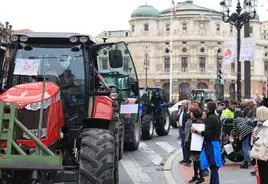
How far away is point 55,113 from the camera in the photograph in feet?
23.1

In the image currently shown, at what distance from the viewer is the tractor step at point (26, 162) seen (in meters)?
6.03

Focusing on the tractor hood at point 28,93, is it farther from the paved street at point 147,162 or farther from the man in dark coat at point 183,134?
the man in dark coat at point 183,134

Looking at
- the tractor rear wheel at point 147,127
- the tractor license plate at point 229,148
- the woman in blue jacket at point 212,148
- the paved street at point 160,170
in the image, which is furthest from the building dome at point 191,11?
the woman in blue jacket at point 212,148

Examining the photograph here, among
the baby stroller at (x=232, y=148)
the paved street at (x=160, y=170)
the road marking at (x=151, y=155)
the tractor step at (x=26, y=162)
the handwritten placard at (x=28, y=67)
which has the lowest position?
the road marking at (x=151, y=155)

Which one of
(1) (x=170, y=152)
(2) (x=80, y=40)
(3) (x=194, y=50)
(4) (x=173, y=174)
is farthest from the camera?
(3) (x=194, y=50)

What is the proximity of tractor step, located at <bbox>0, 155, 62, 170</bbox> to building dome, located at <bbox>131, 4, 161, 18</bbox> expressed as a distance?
372ft

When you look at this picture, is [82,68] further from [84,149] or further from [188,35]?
[188,35]

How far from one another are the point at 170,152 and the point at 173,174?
455 cm

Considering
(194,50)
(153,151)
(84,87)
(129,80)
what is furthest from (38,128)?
(194,50)

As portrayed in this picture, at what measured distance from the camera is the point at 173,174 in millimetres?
11602

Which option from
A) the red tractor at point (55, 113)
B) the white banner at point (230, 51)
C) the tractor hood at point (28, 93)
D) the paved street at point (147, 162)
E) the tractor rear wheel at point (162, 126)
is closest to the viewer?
the red tractor at point (55, 113)

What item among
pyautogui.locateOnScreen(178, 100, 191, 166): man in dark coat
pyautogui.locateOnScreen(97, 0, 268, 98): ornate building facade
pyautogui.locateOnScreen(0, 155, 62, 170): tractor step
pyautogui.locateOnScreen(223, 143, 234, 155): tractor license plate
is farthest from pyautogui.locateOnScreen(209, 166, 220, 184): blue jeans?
pyautogui.locateOnScreen(97, 0, 268, 98): ornate building facade

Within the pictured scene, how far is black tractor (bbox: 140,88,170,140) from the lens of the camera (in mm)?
19578

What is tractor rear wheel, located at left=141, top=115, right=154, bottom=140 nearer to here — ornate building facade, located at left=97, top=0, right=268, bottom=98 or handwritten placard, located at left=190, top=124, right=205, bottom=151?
handwritten placard, located at left=190, top=124, right=205, bottom=151
